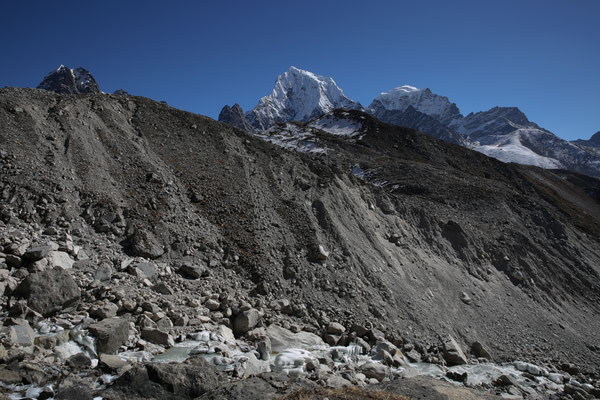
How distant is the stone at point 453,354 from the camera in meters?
15.8

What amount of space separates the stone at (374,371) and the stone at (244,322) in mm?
4367

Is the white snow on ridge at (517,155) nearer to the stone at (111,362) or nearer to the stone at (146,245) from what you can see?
the stone at (146,245)

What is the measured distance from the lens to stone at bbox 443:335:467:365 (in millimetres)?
15797

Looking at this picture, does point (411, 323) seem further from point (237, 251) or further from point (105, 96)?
point (105, 96)

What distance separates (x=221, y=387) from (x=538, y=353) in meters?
18.1

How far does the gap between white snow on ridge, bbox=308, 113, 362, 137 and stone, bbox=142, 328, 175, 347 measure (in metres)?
59.7

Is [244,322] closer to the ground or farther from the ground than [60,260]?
closer to the ground

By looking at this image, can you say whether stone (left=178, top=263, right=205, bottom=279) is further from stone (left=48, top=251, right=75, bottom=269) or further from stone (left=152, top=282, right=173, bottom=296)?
stone (left=48, top=251, right=75, bottom=269)

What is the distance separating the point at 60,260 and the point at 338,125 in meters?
67.1

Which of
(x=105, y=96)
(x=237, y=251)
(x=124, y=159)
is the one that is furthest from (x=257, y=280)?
(x=105, y=96)

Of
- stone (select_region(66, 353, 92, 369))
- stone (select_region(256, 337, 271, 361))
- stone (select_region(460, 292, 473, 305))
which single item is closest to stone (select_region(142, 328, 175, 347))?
stone (select_region(66, 353, 92, 369))

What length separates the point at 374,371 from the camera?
1198cm

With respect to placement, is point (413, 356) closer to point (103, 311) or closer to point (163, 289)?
point (163, 289)

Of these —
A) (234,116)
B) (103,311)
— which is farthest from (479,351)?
(234,116)
